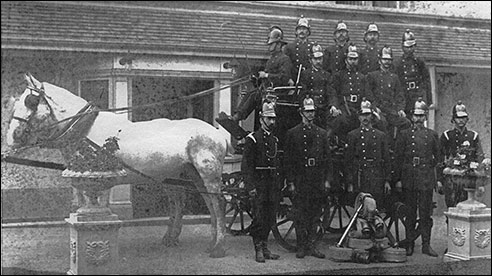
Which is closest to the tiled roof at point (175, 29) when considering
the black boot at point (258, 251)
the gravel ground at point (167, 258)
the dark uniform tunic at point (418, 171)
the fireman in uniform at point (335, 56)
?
the fireman in uniform at point (335, 56)

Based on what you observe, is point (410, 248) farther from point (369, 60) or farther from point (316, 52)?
point (316, 52)

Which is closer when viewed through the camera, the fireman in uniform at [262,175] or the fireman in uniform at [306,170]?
the fireman in uniform at [262,175]

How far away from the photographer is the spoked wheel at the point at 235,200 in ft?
13.9

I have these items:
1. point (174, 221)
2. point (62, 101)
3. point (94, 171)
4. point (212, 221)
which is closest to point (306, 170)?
point (212, 221)

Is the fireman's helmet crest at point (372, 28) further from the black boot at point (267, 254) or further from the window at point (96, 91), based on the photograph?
the window at point (96, 91)

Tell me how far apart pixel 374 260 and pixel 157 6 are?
2303 millimetres

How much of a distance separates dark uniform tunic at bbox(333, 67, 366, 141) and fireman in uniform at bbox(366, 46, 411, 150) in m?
0.09

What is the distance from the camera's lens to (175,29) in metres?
4.03

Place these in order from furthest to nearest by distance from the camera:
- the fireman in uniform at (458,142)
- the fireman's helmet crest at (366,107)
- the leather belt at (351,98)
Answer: the fireman in uniform at (458,142) < the leather belt at (351,98) < the fireman's helmet crest at (366,107)

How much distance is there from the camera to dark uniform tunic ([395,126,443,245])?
15.9 feet

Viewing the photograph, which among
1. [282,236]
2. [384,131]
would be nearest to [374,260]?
[282,236]

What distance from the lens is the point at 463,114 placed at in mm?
4965

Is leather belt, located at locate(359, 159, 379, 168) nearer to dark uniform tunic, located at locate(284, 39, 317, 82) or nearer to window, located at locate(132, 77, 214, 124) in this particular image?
dark uniform tunic, located at locate(284, 39, 317, 82)

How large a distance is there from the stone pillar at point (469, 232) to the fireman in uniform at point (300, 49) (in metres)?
1.64
